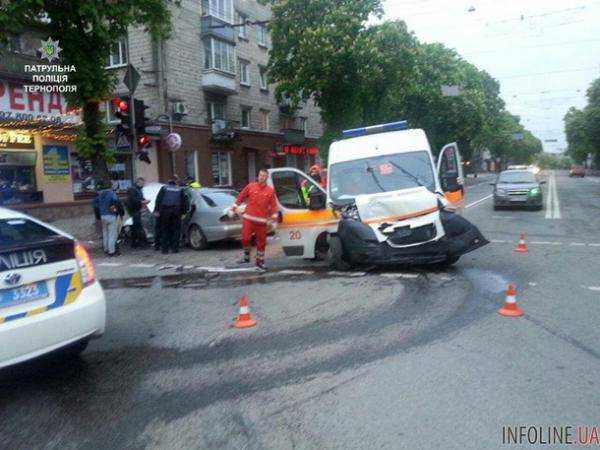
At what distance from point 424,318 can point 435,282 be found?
1874mm

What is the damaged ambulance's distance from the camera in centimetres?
793

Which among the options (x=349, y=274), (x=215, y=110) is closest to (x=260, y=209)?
(x=349, y=274)

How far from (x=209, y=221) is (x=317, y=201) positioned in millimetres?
4183

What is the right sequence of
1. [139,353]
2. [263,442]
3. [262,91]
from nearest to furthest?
[263,442]
[139,353]
[262,91]

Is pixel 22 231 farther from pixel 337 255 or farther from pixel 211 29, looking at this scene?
pixel 211 29

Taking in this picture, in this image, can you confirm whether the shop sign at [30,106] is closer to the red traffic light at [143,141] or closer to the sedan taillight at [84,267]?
the red traffic light at [143,141]

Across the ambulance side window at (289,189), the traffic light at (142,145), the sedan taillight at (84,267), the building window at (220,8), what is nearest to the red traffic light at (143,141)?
the traffic light at (142,145)

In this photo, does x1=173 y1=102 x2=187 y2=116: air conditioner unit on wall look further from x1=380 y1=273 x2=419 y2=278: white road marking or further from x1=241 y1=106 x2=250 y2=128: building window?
x1=380 y1=273 x2=419 y2=278: white road marking

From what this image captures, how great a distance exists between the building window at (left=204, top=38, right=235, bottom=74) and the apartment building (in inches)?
2.1

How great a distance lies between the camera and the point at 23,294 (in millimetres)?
4082

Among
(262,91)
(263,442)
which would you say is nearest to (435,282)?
(263,442)

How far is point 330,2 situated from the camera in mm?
24859

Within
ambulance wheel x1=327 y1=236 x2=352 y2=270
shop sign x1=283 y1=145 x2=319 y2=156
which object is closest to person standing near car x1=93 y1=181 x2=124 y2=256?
ambulance wheel x1=327 y1=236 x2=352 y2=270

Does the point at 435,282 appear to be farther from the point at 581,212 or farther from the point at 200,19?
the point at 200,19
